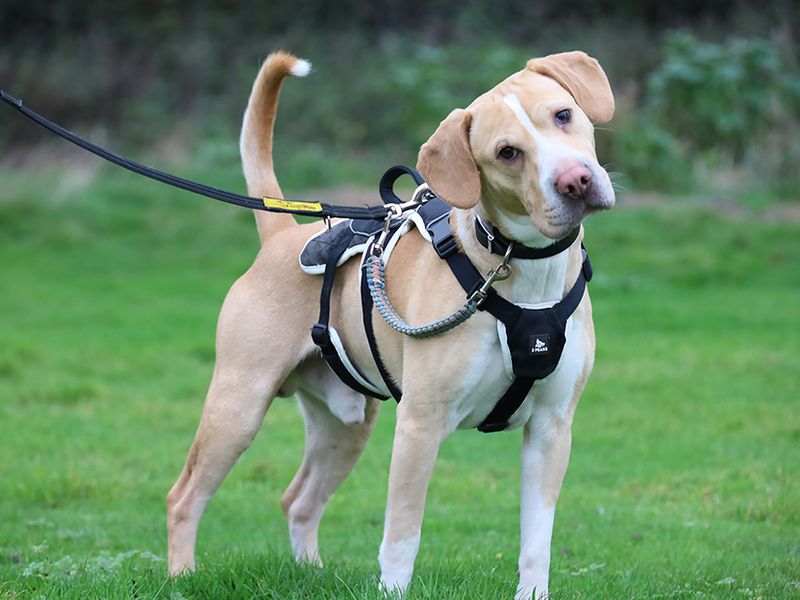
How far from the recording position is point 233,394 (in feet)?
16.5

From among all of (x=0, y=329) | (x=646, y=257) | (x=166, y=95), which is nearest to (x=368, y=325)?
(x=0, y=329)

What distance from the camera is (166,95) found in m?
22.2

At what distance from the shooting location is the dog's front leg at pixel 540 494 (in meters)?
4.41

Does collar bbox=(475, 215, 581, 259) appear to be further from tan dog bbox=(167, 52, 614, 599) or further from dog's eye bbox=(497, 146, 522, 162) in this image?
dog's eye bbox=(497, 146, 522, 162)

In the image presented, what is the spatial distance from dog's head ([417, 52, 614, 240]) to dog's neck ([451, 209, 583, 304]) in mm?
79

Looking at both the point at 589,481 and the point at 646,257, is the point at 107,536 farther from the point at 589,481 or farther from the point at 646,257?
the point at 646,257

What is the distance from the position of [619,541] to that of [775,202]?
10515mm

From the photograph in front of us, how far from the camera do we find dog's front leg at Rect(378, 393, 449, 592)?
425cm

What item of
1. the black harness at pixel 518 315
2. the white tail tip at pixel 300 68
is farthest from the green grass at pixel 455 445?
the white tail tip at pixel 300 68

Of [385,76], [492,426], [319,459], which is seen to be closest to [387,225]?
[492,426]

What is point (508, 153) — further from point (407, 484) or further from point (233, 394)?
point (233, 394)

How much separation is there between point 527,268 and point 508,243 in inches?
4.3

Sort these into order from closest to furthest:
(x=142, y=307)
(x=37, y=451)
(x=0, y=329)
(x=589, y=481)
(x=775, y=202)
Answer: (x=589, y=481)
(x=37, y=451)
(x=0, y=329)
(x=142, y=307)
(x=775, y=202)

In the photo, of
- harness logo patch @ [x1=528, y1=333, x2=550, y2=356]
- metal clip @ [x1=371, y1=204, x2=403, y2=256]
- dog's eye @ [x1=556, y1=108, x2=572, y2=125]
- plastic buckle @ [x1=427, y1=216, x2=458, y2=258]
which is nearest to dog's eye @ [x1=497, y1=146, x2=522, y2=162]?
dog's eye @ [x1=556, y1=108, x2=572, y2=125]
